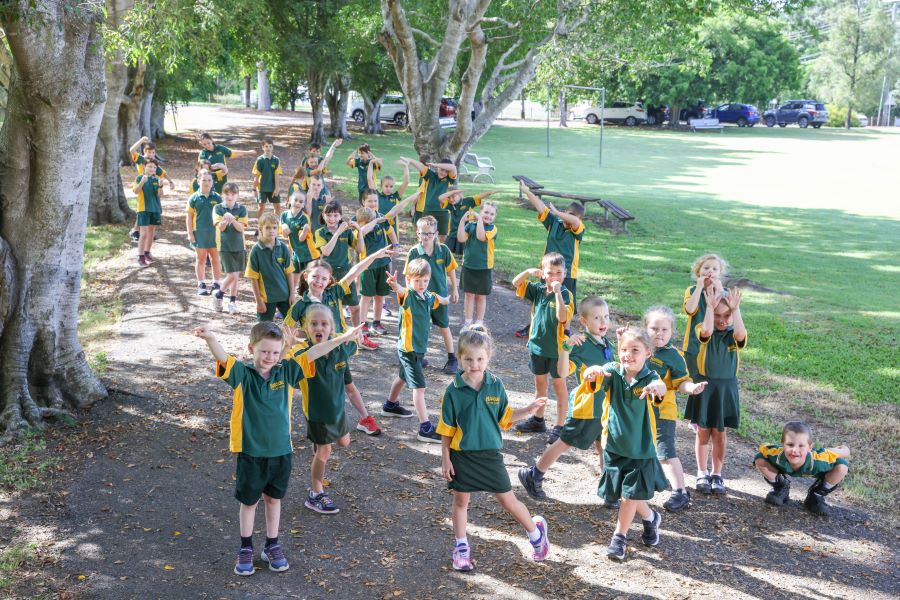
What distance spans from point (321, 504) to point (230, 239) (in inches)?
214

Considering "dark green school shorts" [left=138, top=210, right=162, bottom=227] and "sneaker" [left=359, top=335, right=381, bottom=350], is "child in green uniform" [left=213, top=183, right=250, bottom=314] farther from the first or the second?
"dark green school shorts" [left=138, top=210, right=162, bottom=227]

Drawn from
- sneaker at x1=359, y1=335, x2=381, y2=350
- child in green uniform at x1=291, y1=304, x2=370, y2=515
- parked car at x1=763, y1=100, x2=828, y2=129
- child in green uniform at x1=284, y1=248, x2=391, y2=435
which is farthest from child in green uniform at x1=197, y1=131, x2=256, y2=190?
parked car at x1=763, y1=100, x2=828, y2=129

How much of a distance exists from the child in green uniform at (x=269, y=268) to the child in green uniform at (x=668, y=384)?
426cm

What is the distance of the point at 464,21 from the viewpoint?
A: 1455 cm

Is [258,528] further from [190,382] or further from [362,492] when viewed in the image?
[190,382]

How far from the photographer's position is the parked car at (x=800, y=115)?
58375 mm

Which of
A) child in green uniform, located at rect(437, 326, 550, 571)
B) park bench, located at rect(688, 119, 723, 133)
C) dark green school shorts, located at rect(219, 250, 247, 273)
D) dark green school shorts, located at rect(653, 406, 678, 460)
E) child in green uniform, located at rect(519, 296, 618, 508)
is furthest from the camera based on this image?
park bench, located at rect(688, 119, 723, 133)

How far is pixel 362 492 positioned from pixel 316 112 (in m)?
30.0

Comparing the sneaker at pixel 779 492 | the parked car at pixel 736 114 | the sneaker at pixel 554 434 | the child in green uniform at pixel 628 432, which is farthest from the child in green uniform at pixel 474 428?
the parked car at pixel 736 114

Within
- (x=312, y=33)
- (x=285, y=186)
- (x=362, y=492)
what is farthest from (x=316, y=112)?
(x=362, y=492)

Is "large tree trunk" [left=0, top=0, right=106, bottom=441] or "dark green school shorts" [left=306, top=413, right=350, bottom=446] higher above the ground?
"large tree trunk" [left=0, top=0, right=106, bottom=441]

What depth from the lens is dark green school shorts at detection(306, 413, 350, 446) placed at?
5652mm

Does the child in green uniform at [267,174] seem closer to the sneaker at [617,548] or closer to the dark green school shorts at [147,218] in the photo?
the dark green school shorts at [147,218]

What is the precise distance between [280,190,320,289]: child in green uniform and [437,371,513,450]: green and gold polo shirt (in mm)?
5157
